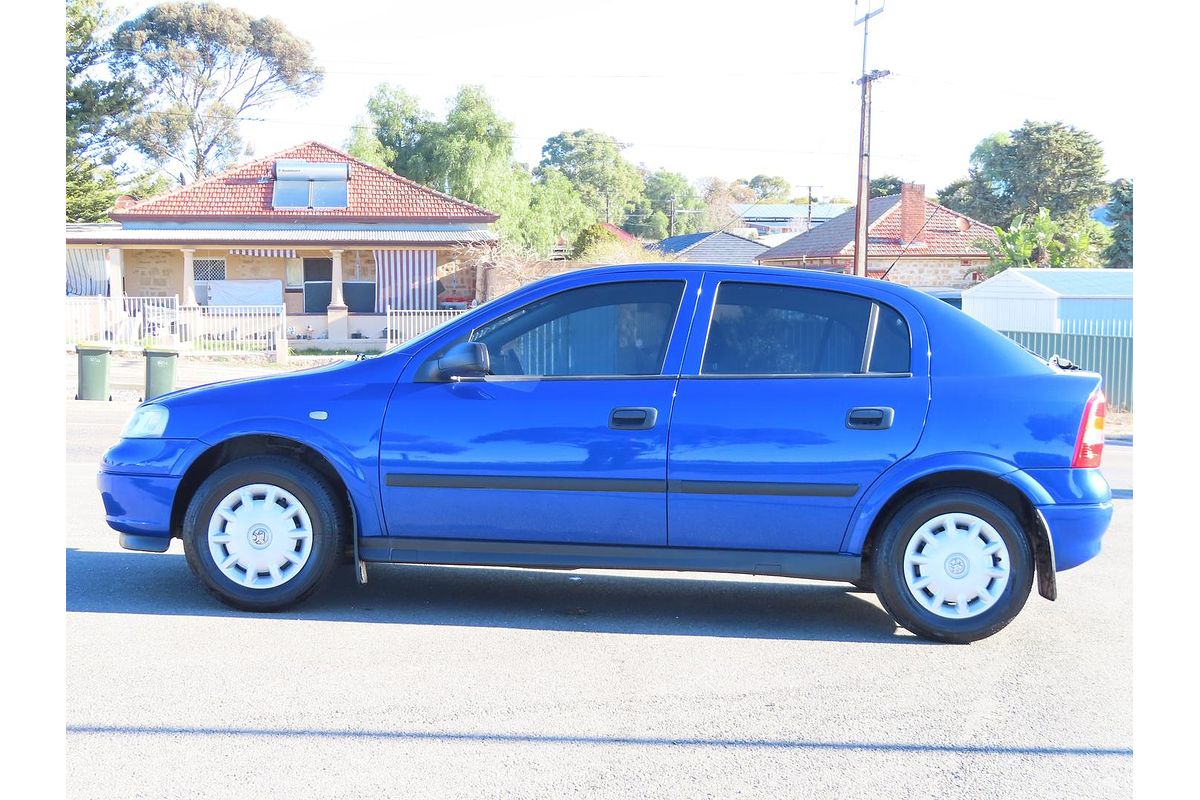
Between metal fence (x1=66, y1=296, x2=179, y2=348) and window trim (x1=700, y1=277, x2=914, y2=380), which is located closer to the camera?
window trim (x1=700, y1=277, x2=914, y2=380)

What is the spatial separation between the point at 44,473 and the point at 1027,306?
2309 cm

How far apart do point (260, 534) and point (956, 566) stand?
3.24 m

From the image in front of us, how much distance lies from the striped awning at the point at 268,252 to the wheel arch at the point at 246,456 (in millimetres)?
28046

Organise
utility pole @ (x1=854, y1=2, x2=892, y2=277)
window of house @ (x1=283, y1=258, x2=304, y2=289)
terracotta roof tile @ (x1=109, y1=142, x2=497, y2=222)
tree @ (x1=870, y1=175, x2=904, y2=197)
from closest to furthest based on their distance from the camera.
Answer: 1. utility pole @ (x1=854, y1=2, x2=892, y2=277)
2. terracotta roof tile @ (x1=109, y1=142, x2=497, y2=222)
3. window of house @ (x1=283, y1=258, x2=304, y2=289)
4. tree @ (x1=870, y1=175, x2=904, y2=197)

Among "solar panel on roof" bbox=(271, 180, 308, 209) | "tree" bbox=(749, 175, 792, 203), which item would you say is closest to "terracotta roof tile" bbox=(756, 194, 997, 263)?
"solar panel on roof" bbox=(271, 180, 308, 209)

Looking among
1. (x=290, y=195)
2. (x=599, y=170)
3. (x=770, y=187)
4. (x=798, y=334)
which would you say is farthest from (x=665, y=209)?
(x=798, y=334)

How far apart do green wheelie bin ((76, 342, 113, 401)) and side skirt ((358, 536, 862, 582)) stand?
49.9 ft

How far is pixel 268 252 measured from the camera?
107 ft

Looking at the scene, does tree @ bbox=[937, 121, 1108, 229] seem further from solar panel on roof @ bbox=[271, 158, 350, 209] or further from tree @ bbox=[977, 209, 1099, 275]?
solar panel on roof @ bbox=[271, 158, 350, 209]

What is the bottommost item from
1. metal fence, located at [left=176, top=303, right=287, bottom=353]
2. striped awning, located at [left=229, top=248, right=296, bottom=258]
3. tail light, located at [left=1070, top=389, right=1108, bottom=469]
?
tail light, located at [left=1070, top=389, right=1108, bottom=469]

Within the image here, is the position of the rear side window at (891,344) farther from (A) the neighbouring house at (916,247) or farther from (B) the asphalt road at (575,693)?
(A) the neighbouring house at (916,247)

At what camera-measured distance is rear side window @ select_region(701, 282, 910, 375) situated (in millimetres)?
5582

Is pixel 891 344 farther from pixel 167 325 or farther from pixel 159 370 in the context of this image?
pixel 167 325

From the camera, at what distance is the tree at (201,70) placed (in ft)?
178
